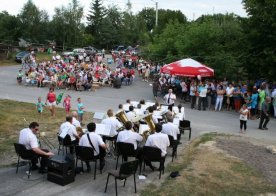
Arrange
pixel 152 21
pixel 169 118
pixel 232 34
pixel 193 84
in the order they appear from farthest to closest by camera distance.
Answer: pixel 152 21
pixel 232 34
pixel 193 84
pixel 169 118

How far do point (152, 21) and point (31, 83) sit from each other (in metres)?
70.8

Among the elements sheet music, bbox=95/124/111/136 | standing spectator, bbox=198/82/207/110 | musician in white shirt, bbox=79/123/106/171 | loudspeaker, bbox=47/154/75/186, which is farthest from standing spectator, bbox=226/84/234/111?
loudspeaker, bbox=47/154/75/186

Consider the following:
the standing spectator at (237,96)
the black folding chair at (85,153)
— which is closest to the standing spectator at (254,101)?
the standing spectator at (237,96)

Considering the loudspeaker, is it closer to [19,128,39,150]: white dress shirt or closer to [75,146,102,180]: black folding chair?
[75,146,102,180]: black folding chair

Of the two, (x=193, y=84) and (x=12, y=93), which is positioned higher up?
(x=193, y=84)

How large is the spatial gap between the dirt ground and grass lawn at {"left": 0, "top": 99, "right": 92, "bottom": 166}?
6.97 meters

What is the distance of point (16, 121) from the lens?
60.6 ft

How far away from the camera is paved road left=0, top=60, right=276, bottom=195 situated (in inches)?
395

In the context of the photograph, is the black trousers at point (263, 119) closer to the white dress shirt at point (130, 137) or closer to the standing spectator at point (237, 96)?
the standing spectator at point (237, 96)

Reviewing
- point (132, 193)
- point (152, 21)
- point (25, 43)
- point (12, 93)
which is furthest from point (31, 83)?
point (152, 21)

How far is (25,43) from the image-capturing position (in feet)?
182

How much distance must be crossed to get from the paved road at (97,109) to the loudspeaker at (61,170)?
0.56 ft

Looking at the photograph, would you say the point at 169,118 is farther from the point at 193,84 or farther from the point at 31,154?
the point at 193,84

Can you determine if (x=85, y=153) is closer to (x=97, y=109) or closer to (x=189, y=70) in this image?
(x=97, y=109)
